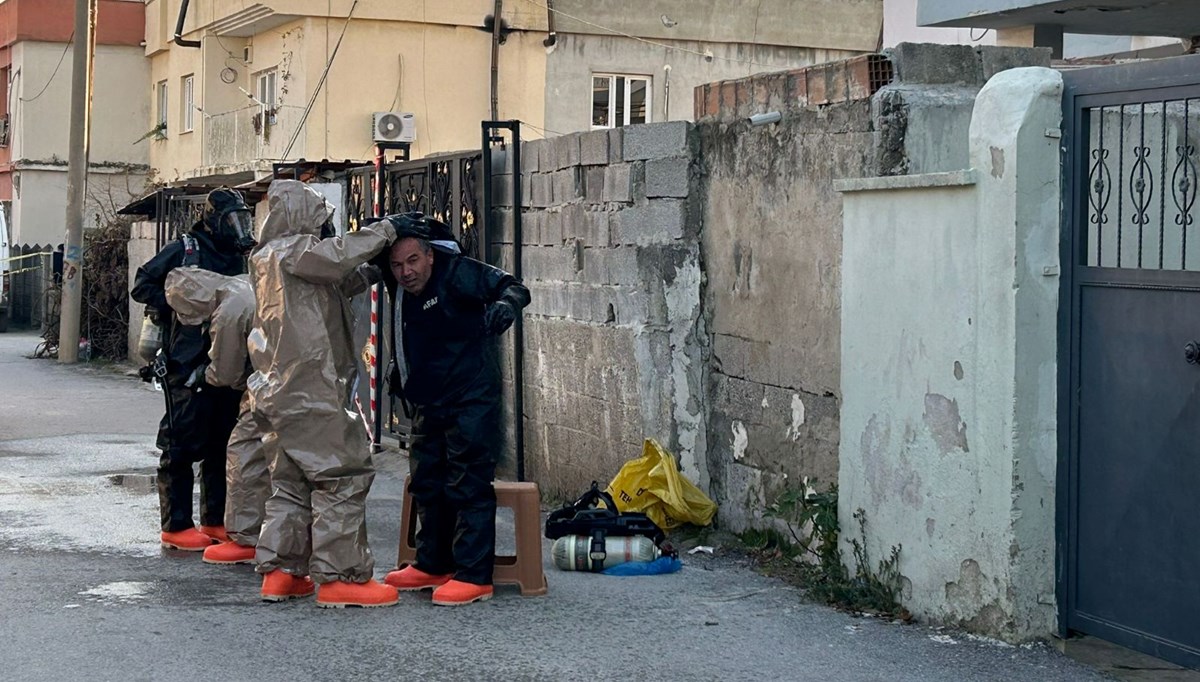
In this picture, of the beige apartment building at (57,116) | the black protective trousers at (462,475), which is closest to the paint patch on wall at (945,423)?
the black protective trousers at (462,475)

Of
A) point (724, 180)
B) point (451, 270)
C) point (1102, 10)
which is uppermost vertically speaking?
point (1102, 10)

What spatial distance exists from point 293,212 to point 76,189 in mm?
15445

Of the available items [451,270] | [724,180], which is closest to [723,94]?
[724,180]

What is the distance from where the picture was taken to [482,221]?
1045 cm

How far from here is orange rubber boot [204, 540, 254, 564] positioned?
7.67 meters

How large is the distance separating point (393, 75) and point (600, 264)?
1645 centimetres

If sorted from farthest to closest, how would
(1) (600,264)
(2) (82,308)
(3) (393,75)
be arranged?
(3) (393,75) < (2) (82,308) < (1) (600,264)

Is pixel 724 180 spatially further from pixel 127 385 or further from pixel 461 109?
pixel 461 109

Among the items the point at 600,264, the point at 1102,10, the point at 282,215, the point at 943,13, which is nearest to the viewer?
the point at 282,215

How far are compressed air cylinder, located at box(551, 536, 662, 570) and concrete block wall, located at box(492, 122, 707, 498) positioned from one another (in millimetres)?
919

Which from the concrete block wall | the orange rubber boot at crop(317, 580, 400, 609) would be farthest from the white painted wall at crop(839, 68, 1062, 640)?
the orange rubber boot at crop(317, 580, 400, 609)

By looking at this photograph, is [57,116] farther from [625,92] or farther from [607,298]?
[607,298]

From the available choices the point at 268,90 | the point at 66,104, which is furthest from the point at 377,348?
the point at 66,104

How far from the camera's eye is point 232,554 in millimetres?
7668
